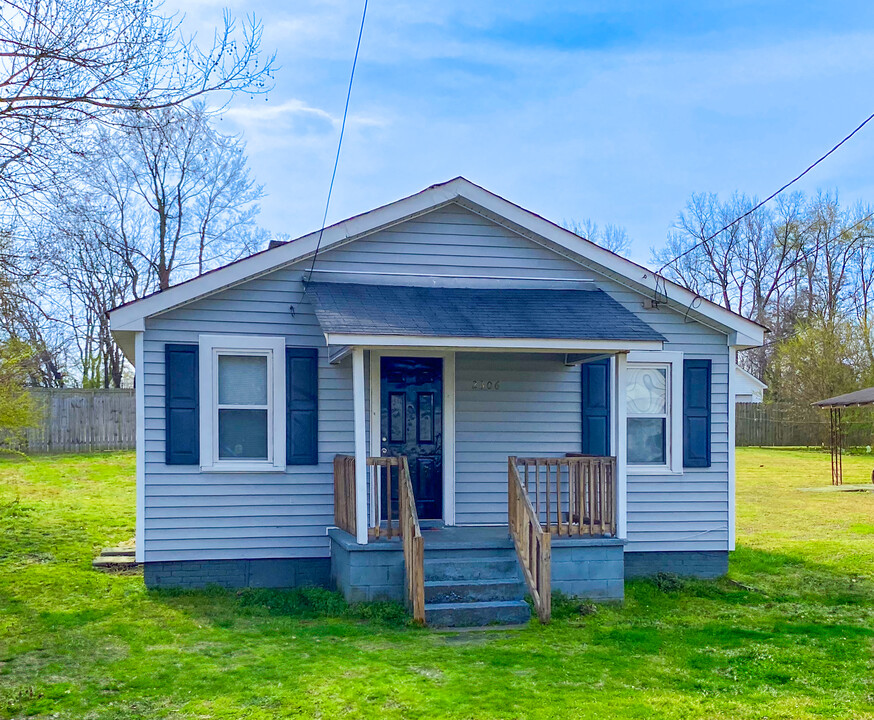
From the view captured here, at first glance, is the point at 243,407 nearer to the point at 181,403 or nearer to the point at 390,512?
the point at 181,403

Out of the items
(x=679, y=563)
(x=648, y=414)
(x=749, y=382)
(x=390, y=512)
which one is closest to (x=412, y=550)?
(x=390, y=512)

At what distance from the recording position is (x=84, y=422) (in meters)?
23.4

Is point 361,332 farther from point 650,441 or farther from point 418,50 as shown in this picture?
point 650,441

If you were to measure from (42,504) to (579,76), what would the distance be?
447 inches

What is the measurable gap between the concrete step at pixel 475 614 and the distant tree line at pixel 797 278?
84.9 ft

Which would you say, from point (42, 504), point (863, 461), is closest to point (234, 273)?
point (42, 504)

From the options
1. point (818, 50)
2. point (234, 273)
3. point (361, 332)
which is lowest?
point (361, 332)

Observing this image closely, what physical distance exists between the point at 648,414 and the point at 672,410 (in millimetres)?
271

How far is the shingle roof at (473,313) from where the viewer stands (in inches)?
319

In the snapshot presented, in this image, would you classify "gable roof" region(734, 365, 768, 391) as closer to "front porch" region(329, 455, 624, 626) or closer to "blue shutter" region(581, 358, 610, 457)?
"blue shutter" region(581, 358, 610, 457)

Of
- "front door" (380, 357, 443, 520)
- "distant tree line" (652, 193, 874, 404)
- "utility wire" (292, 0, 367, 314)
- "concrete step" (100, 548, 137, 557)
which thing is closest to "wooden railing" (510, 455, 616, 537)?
"front door" (380, 357, 443, 520)

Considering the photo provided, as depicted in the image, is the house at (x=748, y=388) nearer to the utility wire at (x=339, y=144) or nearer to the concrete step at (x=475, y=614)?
the concrete step at (x=475, y=614)

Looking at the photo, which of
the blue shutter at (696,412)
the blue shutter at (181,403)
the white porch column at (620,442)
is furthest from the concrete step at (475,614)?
the blue shutter at (696,412)

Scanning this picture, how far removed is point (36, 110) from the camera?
29.0ft
